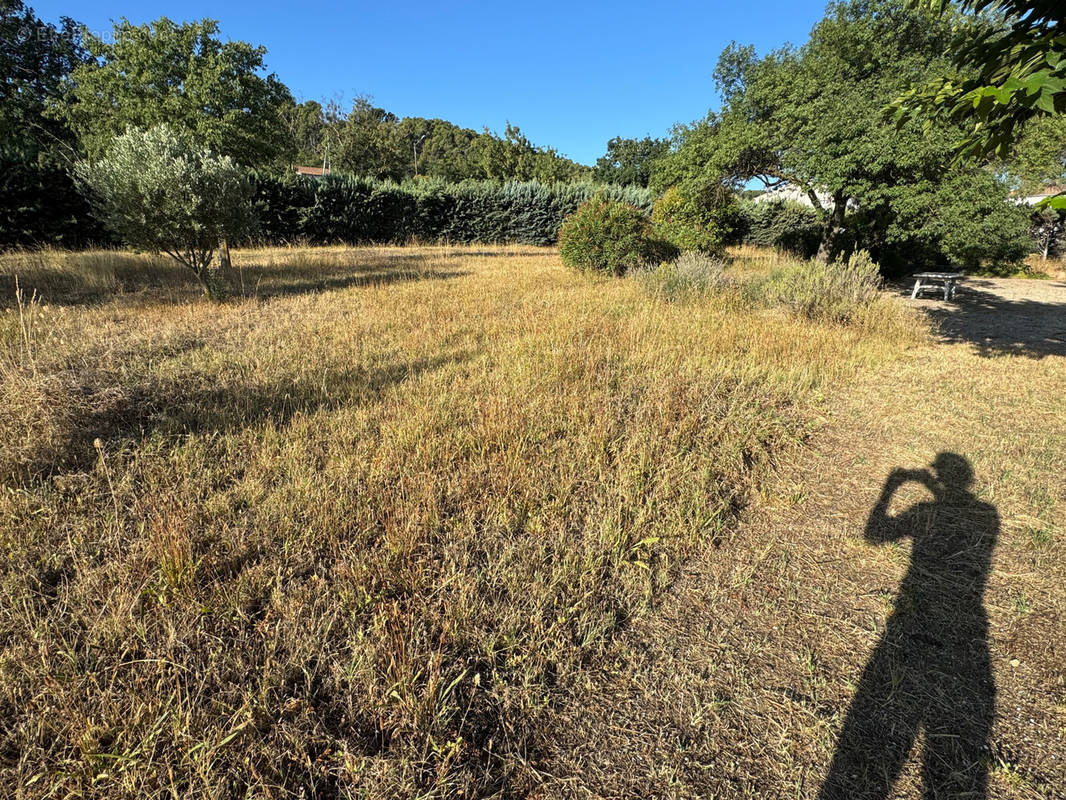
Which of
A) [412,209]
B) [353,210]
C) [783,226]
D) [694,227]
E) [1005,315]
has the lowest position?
[1005,315]

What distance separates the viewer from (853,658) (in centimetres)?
179

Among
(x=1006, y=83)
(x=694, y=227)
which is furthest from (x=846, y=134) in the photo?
(x=1006, y=83)

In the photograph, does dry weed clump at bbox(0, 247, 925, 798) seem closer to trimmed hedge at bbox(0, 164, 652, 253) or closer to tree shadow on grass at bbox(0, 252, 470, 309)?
tree shadow on grass at bbox(0, 252, 470, 309)

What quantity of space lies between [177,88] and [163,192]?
19.8 ft

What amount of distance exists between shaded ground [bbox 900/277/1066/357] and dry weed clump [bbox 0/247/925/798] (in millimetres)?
3667

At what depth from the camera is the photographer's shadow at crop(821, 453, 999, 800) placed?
4.58ft

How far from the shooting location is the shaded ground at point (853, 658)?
1.41 m

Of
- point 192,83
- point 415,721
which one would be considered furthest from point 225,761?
point 192,83

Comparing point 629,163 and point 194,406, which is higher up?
point 629,163

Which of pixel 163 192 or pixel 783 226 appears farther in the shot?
pixel 783 226

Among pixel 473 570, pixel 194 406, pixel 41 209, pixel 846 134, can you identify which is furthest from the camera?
pixel 41 209

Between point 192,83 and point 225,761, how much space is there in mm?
12946

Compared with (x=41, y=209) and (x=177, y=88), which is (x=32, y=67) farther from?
(x=177, y=88)

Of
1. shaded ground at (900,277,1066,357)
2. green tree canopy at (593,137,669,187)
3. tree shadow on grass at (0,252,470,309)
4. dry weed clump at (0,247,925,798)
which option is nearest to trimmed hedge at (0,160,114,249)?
tree shadow on grass at (0,252,470,309)
